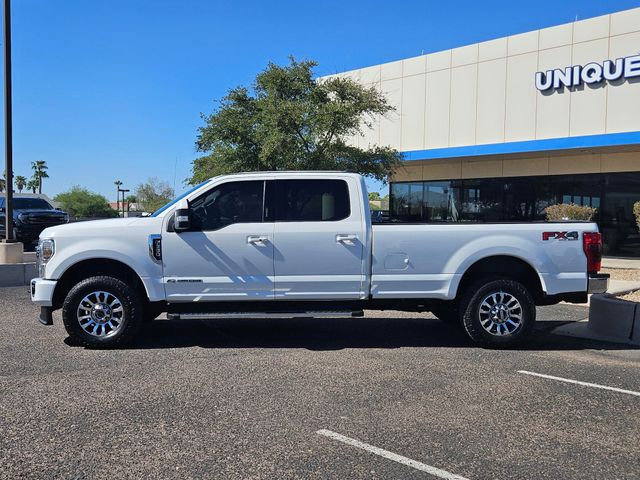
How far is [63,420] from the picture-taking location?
457 cm

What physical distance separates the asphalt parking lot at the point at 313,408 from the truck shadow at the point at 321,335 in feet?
0.21

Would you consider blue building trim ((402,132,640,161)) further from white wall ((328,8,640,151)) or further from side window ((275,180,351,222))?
side window ((275,180,351,222))

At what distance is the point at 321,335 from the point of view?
26.2 feet

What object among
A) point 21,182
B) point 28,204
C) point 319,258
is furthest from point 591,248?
point 21,182

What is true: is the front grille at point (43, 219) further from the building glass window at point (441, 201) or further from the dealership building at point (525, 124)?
the building glass window at point (441, 201)

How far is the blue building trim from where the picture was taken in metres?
17.2

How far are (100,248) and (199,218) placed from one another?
121cm

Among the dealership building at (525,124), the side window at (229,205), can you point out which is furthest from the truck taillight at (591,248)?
the dealership building at (525,124)

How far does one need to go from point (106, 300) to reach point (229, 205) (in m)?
1.85

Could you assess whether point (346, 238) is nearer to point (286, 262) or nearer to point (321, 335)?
point (286, 262)

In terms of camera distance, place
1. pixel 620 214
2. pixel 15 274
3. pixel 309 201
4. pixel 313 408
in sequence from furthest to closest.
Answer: pixel 620 214
pixel 15 274
pixel 309 201
pixel 313 408

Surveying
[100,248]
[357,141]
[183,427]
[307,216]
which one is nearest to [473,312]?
[307,216]

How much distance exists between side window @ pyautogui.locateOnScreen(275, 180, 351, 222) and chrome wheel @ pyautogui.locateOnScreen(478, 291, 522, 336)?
6.78 feet

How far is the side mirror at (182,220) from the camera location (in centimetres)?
675
